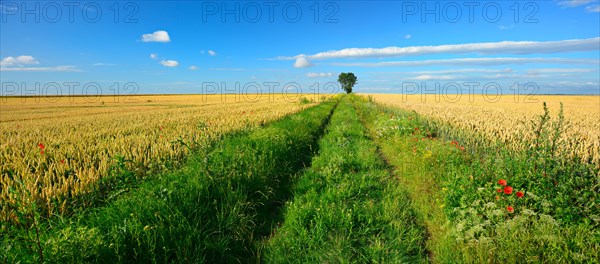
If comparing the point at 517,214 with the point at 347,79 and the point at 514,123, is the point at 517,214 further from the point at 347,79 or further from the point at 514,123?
the point at 347,79

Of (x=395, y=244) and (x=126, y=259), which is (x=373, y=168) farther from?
(x=126, y=259)

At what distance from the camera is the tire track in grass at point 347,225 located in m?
3.45

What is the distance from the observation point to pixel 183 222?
358 centimetres

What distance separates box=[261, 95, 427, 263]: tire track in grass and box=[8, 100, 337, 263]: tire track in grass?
1.49 ft

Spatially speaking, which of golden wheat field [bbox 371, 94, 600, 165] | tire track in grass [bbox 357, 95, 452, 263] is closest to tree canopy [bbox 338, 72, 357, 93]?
golden wheat field [bbox 371, 94, 600, 165]

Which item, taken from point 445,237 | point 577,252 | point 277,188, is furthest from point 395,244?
point 277,188

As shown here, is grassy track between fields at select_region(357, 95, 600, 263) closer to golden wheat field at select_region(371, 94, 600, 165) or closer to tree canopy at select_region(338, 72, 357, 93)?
golden wheat field at select_region(371, 94, 600, 165)

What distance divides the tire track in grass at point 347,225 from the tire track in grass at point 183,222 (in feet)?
1.49

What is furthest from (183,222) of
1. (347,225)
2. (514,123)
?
(514,123)

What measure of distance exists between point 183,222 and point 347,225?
7.06 ft

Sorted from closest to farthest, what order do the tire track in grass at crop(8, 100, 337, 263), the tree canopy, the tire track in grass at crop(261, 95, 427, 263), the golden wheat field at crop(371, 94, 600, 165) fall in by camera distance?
the tire track in grass at crop(8, 100, 337, 263), the tire track in grass at crop(261, 95, 427, 263), the golden wheat field at crop(371, 94, 600, 165), the tree canopy

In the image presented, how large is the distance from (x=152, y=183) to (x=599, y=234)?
589 cm

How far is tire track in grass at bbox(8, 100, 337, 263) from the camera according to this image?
2.81 m

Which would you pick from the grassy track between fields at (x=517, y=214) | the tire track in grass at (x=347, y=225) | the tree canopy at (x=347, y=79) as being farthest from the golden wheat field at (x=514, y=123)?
the tree canopy at (x=347, y=79)
